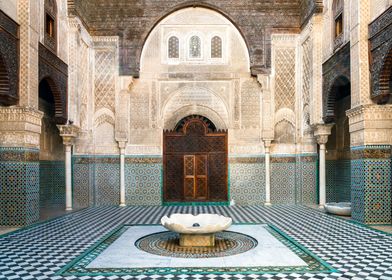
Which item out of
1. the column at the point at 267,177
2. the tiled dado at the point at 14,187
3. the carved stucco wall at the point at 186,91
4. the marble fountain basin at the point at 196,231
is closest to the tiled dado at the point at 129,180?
the carved stucco wall at the point at 186,91

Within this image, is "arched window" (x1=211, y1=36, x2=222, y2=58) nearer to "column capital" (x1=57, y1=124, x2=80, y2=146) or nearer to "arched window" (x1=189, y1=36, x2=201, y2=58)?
"arched window" (x1=189, y1=36, x2=201, y2=58)

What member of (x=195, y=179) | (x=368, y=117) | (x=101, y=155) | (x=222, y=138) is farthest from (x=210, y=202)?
(x=368, y=117)

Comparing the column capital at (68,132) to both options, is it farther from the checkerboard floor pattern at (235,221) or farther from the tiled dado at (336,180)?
the tiled dado at (336,180)

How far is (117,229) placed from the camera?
627 cm

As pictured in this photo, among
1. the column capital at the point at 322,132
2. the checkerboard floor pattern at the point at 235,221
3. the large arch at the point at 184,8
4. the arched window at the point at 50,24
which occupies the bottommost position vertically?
the checkerboard floor pattern at the point at 235,221

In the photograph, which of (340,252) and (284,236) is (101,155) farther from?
(340,252)

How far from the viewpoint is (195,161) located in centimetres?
995

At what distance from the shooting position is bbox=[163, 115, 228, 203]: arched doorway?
9.89 meters

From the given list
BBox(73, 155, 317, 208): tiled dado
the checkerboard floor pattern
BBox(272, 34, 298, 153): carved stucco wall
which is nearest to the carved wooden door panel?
BBox(73, 155, 317, 208): tiled dado

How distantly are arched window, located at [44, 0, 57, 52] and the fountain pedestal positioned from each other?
455cm

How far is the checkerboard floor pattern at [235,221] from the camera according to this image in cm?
387

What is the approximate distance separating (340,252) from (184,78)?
6.30 metres

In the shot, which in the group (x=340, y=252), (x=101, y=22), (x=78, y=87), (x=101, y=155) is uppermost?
(x=101, y=22)

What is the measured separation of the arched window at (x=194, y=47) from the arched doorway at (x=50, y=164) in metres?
3.53
